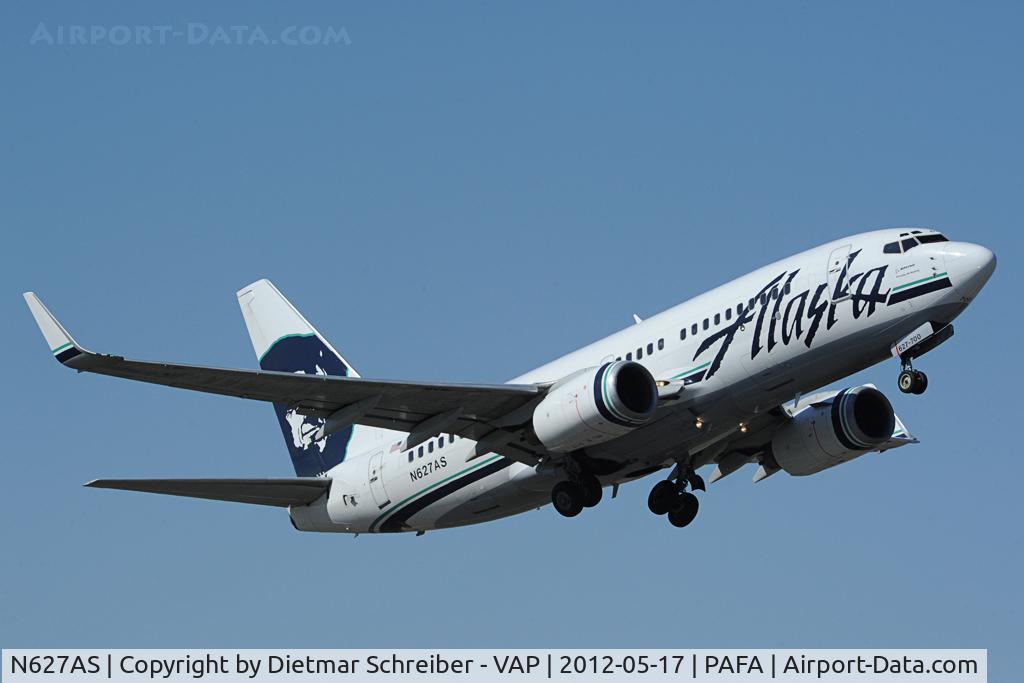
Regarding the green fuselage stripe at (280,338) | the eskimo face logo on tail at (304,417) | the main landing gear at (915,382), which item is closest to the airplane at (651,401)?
the main landing gear at (915,382)

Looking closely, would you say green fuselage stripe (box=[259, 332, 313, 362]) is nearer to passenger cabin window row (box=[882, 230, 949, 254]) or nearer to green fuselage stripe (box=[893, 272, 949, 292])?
passenger cabin window row (box=[882, 230, 949, 254])

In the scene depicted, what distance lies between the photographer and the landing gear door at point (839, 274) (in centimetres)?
3638

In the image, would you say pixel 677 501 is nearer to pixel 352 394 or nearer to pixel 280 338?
pixel 352 394

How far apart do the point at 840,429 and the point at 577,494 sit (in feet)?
22.9

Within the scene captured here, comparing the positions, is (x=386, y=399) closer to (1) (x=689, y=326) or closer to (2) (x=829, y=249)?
(1) (x=689, y=326)

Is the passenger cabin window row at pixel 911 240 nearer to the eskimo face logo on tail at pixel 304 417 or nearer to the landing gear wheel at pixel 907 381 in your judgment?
the landing gear wheel at pixel 907 381

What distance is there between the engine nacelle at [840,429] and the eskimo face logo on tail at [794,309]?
5.78 metres

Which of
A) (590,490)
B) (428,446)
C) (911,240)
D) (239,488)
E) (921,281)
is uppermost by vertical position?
A: (911,240)

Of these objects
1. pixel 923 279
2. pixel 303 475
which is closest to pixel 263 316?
pixel 303 475

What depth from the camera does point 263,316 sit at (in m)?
51.4

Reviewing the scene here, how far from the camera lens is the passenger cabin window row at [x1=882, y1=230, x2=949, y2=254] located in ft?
119

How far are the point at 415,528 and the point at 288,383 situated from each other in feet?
28.8

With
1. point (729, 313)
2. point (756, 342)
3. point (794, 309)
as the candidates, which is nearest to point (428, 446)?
point (729, 313)

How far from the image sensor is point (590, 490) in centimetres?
3975
